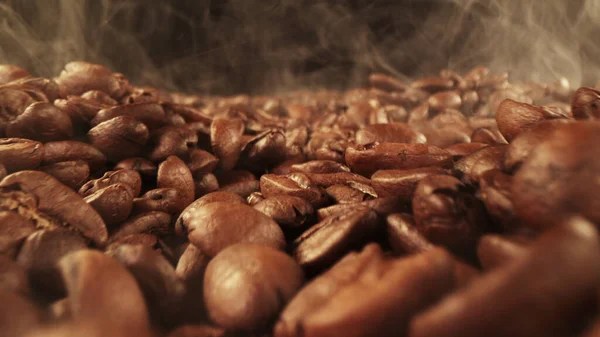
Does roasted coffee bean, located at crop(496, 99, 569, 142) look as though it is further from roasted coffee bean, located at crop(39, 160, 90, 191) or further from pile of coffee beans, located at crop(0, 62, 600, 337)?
roasted coffee bean, located at crop(39, 160, 90, 191)

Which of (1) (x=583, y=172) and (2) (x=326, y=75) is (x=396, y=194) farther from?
(2) (x=326, y=75)

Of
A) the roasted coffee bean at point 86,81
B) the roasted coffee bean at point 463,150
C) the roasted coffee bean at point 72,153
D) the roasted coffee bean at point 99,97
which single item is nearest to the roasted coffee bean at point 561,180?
the roasted coffee bean at point 463,150

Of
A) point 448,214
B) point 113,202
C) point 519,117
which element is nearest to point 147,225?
point 113,202

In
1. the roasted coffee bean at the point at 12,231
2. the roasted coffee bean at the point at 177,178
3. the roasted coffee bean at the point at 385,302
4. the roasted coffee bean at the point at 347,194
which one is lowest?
the roasted coffee bean at the point at 177,178

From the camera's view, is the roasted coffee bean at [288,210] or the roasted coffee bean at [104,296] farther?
the roasted coffee bean at [288,210]

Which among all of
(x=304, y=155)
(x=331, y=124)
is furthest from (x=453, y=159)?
(x=331, y=124)

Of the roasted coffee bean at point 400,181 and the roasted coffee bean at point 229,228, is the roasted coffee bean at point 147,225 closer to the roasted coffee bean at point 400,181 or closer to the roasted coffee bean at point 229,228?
the roasted coffee bean at point 229,228
